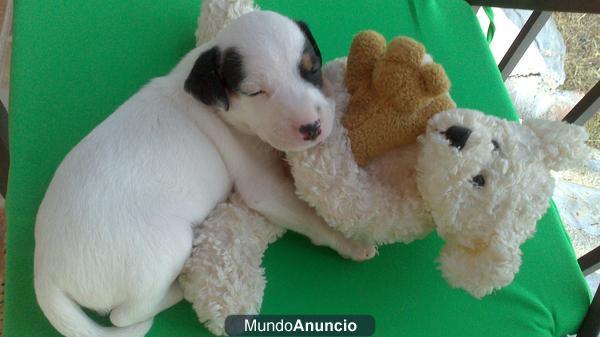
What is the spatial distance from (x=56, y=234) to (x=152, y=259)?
16cm

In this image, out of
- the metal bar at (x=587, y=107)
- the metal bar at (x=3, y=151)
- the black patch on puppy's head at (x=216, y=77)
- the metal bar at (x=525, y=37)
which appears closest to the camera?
the black patch on puppy's head at (x=216, y=77)

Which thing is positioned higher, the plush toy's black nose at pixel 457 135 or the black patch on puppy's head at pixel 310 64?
the plush toy's black nose at pixel 457 135

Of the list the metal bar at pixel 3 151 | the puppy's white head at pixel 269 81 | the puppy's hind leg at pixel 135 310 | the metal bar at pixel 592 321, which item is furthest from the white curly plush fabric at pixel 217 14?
the metal bar at pixel 592 321

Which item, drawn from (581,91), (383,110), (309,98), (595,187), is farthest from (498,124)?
(581,91)

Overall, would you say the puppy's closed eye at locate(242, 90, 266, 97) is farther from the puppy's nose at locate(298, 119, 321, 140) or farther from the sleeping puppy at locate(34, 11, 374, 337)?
the puppy's nose at locate(298, 119, 321, 140)

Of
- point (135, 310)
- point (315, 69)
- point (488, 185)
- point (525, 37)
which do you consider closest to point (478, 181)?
point (488, 185)

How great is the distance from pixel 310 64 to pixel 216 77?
177 mm

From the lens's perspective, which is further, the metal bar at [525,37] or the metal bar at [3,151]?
the metal bar at [525,37]

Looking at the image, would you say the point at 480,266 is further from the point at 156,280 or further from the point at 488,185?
the point at 156,280

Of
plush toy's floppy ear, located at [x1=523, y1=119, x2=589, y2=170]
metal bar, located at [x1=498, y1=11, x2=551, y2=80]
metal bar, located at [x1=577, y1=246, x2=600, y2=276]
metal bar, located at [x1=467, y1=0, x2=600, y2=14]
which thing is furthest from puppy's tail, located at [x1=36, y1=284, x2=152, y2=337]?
metal bar, located at [x1=498, y1=11, x2=551, y2=80]

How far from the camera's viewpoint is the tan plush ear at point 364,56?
0.91 metres

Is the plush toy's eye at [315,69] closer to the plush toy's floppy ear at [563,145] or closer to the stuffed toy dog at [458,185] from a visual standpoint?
the stuffed toy dog at [458,185]

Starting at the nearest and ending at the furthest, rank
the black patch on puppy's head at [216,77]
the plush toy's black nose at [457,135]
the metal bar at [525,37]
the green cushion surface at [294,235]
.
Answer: the plush toy's black nose at [457,135] < the black patch on puppy's head at [216,77] < the green cushion surface at [294,235] < the metal bar at [525,37]

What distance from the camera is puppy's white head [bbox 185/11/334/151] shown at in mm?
886
